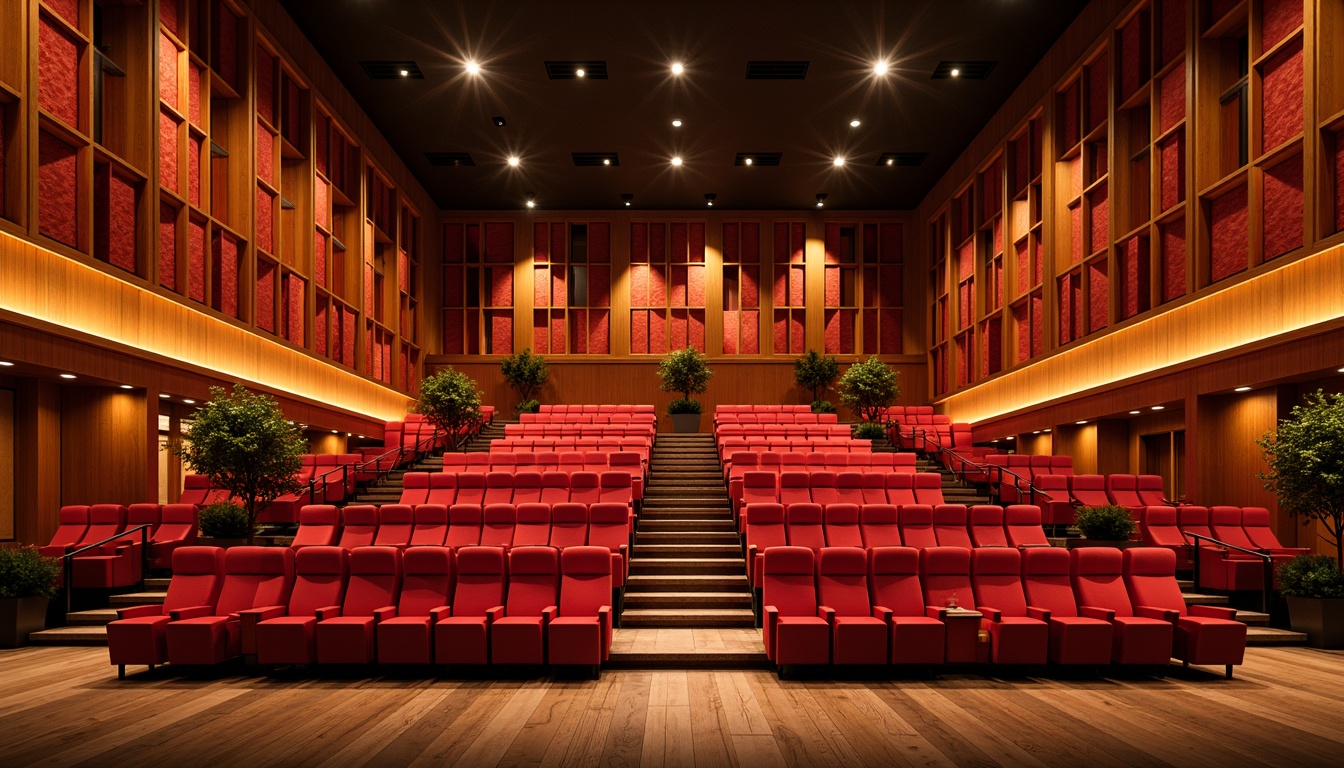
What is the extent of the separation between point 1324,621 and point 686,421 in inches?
375

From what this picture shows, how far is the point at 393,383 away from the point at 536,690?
35.4 ft

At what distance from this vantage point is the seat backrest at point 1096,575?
588cm

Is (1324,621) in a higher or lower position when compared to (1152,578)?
lower

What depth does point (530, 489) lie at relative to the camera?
331 inches

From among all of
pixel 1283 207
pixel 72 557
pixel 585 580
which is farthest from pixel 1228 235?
pixel 72 557

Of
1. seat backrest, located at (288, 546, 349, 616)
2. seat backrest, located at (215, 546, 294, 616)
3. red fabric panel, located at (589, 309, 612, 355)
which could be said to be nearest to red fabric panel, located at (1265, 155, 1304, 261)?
seat backrest, located at (288, 546, 349, 616)

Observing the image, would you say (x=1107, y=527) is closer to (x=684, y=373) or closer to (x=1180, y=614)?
(x=1180, y=614)

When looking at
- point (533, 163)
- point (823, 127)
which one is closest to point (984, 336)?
point (823, 127)

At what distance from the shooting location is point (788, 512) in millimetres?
6867

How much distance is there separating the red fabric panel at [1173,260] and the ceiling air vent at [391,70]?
29.1 feet

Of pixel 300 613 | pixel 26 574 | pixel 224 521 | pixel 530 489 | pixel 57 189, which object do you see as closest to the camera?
pixel 300 613

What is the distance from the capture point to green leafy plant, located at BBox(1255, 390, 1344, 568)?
638 cm

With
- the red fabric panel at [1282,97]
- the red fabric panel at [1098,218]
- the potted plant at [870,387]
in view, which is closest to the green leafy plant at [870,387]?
the potted plant at [870,387]

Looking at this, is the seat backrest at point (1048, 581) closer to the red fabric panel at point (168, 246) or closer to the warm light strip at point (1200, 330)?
the warm light strip at point (1200, 330)
